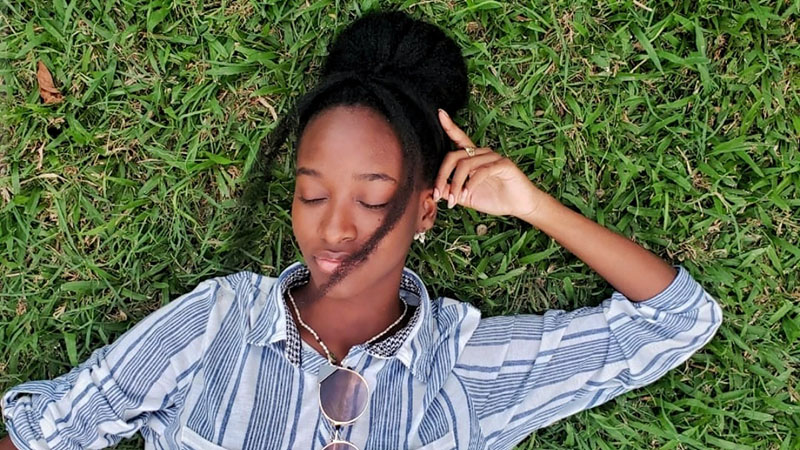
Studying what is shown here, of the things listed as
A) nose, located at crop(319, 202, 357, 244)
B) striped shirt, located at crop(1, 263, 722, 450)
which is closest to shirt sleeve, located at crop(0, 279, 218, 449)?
striped shirt, located at crop(1, 263, 722, 450)

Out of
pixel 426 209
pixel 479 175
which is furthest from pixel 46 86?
pixel 479 175

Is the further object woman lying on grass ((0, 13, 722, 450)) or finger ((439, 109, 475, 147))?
finger ((439, 109, 475, 147))

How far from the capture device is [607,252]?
2.83 m

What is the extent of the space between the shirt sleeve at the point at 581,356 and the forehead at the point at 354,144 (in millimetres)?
783

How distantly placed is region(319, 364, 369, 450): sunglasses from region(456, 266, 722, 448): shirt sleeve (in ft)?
1.20

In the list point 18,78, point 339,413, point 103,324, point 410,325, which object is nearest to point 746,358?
point 410,325

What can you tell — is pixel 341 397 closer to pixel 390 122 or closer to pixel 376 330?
pixel 376 330

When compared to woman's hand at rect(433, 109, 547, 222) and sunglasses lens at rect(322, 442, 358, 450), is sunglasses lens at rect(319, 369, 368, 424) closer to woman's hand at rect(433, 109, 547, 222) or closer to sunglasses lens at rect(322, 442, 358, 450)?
sunglasses lens at rect(322, 442, 358, 450)

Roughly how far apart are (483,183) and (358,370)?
76 cm

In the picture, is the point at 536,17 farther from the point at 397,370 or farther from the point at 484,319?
the point at 397,370

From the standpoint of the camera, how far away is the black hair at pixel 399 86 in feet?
8.28

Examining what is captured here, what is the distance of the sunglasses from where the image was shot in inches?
104

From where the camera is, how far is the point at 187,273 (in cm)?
312

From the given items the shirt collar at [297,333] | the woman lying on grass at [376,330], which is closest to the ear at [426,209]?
the woman lying on grass at [376,330]
